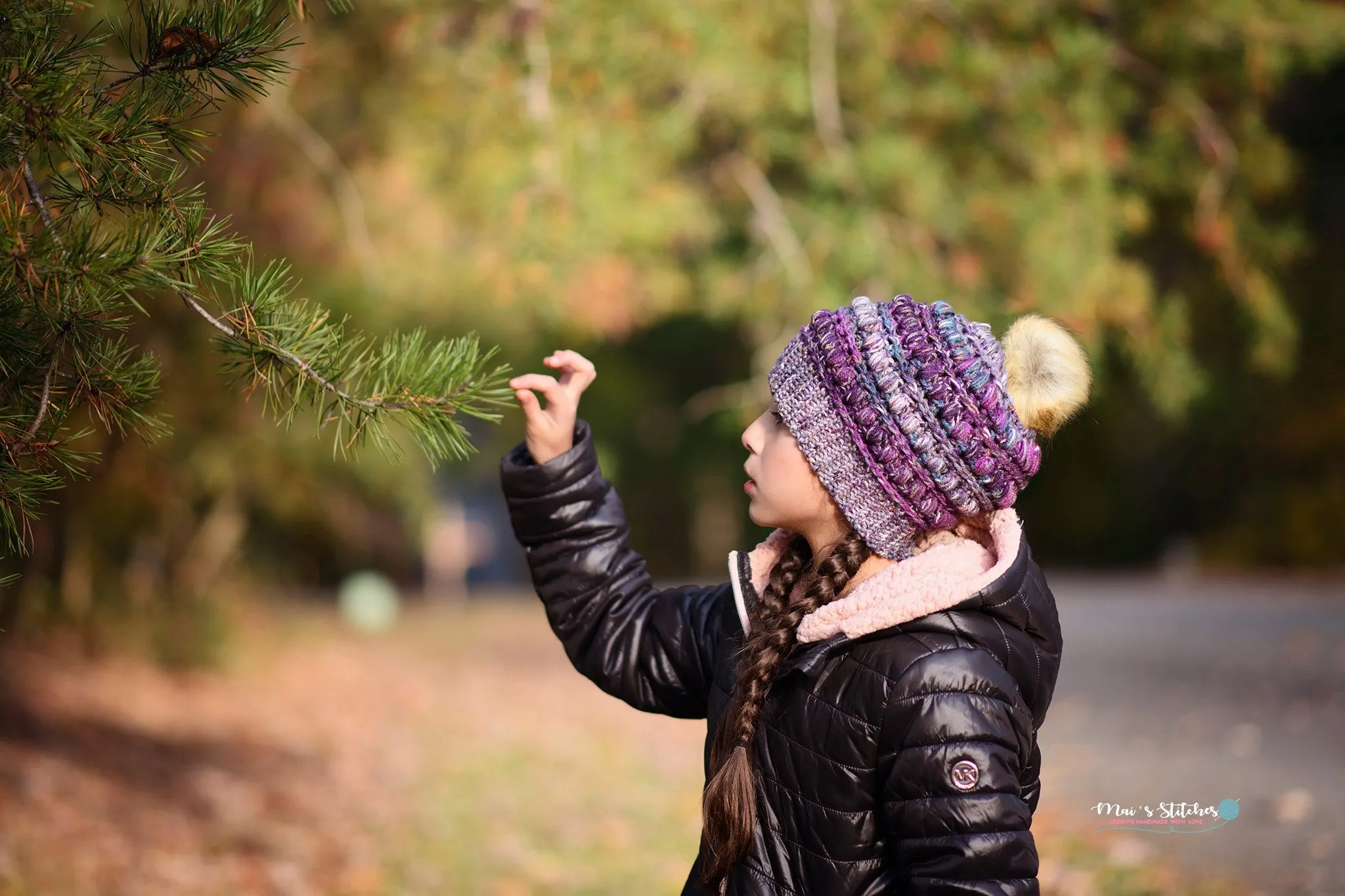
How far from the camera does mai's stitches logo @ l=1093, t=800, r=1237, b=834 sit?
4.55 metres

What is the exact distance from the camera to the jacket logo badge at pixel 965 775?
5.03 ft

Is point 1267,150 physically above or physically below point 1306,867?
above

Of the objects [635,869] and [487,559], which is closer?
[635,869]

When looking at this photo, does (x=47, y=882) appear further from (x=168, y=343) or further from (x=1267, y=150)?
(x=1267, y=150)

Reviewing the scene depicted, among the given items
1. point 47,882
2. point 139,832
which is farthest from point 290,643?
point 47,882

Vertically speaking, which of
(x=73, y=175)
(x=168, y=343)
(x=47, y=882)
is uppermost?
(x=168, y=343)

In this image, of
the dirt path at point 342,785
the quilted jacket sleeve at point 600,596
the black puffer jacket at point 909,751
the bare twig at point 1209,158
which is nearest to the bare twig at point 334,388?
the quilted jacket sleeve at point 600,596

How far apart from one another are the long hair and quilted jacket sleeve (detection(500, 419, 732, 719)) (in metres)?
0.26

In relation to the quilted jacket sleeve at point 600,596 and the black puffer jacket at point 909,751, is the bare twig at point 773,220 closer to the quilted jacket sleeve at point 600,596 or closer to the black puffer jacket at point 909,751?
the quilted jacket sleeve at point 600,596

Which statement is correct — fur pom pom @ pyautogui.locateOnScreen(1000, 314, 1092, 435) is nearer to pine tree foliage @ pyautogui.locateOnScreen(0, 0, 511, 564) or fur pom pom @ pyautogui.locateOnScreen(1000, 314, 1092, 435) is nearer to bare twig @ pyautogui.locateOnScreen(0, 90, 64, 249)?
pine tree foliage @ pyautogui.locateOnScreen(0, 0, 511, 564)

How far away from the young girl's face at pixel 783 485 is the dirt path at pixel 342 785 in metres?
2.93

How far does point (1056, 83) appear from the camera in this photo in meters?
4.35

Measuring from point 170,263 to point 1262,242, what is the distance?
173 inches

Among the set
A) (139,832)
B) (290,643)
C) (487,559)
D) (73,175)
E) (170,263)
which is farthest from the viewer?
(487,559)
